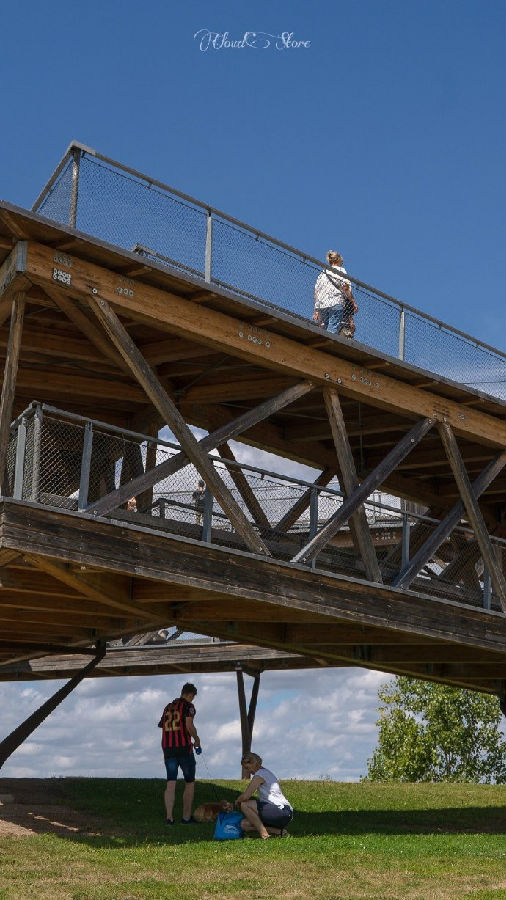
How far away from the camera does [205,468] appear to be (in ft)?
54.9

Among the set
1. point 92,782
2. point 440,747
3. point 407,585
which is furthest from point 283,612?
point 440,747

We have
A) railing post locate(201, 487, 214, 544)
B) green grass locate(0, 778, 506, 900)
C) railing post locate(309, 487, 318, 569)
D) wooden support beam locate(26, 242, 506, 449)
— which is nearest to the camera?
green grass locate(0, 778, 506, 900)

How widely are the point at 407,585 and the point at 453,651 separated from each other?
138 inches

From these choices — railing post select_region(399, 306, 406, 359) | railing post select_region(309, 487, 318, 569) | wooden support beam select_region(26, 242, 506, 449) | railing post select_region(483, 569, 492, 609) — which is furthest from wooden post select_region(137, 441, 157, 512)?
railing post select_region(483, 569, 492, 609)

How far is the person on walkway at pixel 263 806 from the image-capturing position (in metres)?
16.1

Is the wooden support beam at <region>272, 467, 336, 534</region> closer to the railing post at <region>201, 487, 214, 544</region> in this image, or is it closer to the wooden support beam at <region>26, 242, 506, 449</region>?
the wooden support beam at <region>26, 242, 506, 449</region>

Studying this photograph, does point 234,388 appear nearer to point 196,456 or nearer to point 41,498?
point 196,456

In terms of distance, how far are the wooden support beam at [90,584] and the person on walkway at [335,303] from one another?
5.31 metres

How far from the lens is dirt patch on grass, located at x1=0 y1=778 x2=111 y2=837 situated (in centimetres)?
1730

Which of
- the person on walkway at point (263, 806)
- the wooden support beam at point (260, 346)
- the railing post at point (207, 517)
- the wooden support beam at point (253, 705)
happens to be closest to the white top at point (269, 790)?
the person on walkway at point (263, 806)

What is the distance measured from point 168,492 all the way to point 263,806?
5201 mm

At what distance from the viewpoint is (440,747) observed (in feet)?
135

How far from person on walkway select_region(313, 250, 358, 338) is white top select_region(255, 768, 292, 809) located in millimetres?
6838

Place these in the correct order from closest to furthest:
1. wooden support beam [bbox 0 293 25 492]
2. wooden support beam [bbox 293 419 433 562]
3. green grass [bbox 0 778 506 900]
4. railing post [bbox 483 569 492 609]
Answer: green grass [bbox 0 778 506 900]
wooden support beam [bbox 0 293 25 492]
wooden support beam [bbox 293 419 433 562]
railing post [bbox 483 569 492 609]
